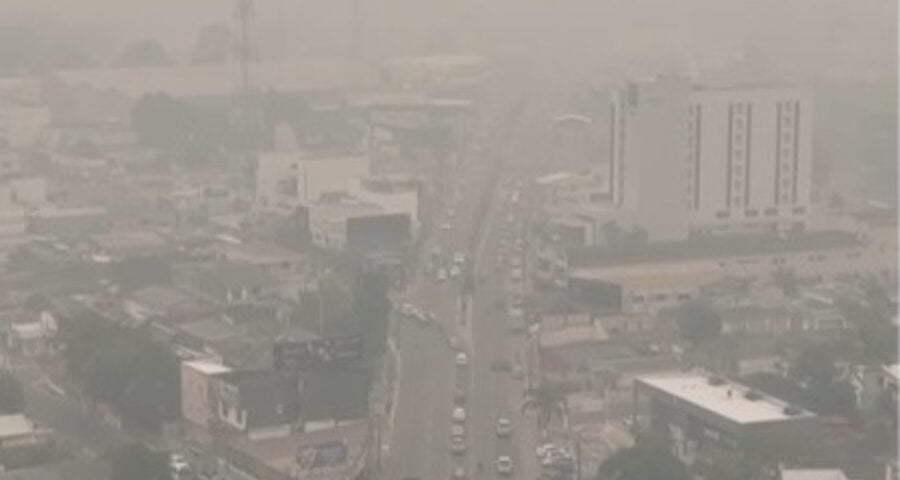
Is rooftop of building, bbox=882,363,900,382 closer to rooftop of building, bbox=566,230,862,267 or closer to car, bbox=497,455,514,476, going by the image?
car, bbox=497,455,514,476

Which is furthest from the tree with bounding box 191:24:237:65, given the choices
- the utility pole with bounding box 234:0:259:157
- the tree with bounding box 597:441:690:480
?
the tree with bounding box 597:441:690:480

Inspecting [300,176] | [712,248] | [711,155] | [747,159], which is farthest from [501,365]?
[300,176]

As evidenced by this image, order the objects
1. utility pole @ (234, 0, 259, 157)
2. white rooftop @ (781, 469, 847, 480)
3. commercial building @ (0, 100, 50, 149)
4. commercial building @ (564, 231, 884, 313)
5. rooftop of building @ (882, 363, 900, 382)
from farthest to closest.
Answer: commercial building @ (0, 100, 50, 149) < utility pole @ (234, 0, 259, 157) < commercial building @ (564, 231, 884, 313) < rooftop of building @ (882, 363, 900, 382) < white rooftop @ (781, 469, 847, 480)

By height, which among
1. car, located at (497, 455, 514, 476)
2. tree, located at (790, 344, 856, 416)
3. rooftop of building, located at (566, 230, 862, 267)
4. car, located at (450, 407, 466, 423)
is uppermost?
rooftop of building, located at (566, 230, 862, 267)

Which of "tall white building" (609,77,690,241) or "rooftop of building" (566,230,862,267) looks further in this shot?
"tall white building" (609,77,690,241)

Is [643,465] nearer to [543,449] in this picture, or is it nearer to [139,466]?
[543,449]

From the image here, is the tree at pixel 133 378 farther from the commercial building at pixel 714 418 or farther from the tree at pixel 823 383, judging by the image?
the tree at pixel 823 383
